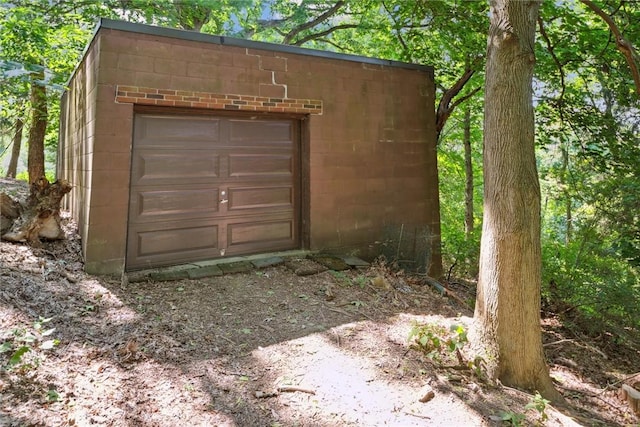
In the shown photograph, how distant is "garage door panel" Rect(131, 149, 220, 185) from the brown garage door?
0.4 inches

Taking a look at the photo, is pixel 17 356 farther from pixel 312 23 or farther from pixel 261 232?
pixel 312 23

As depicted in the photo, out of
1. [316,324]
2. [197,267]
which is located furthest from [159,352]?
[197,267]

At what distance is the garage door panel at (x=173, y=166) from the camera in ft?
15.9

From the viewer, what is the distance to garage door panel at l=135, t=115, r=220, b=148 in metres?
4.85

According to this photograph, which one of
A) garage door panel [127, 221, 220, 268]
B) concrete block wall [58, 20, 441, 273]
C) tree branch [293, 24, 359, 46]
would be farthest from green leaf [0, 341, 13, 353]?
tree branch [293, 24, 359, 46]

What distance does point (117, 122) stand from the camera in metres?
4.52

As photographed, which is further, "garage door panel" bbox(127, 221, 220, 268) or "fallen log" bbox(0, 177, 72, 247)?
"garage door panel" bbox(127, 221, 220, 268)

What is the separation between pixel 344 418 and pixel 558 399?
2087mm

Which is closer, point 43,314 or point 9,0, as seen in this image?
point 43,314

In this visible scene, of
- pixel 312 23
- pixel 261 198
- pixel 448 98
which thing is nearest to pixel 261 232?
pixel 261 198

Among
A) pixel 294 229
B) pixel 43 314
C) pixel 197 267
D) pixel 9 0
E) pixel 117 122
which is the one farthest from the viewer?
pixel 9 0

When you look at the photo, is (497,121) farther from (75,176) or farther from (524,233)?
(75,176)

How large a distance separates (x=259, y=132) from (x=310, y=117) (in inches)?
30.4

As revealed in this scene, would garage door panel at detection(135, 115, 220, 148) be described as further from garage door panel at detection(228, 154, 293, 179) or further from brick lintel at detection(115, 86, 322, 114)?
garage door panel at detection(228, 154, 293, 179)
